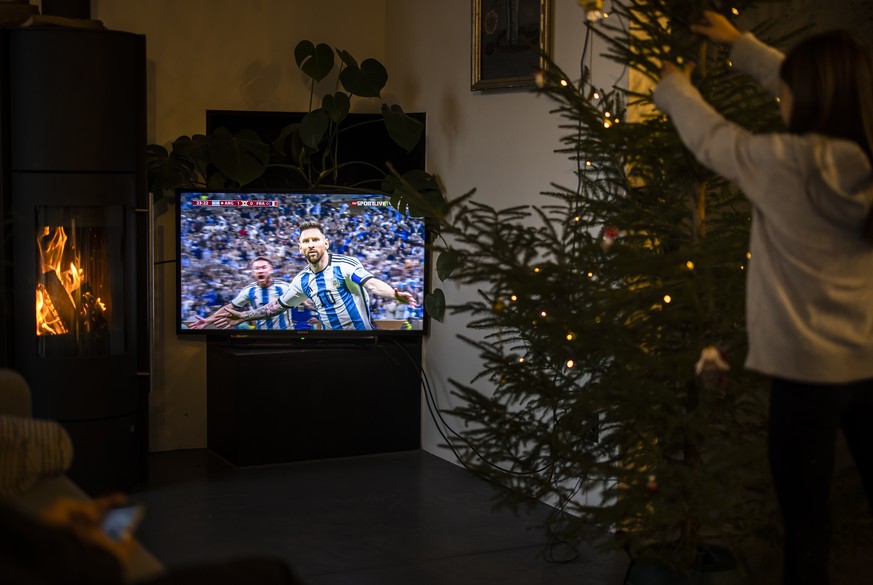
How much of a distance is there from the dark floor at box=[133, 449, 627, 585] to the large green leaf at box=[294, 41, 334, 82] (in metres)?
1.87

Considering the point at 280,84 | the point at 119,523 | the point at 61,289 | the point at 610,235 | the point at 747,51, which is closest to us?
the point at 119,523

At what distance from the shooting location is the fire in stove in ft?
14.1

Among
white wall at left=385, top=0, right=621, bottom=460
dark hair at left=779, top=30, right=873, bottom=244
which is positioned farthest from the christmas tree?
white wall at left=385, top=0, right=621, bottom=460

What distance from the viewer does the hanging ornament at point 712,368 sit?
2.63 meters

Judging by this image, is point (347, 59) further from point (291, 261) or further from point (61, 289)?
point (61, 289)

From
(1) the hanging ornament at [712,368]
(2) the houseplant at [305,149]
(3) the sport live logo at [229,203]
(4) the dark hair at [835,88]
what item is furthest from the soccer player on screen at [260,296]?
(4) the dark hair at [835,88]

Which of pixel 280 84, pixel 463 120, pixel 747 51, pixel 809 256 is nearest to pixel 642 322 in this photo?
pixel 809 256

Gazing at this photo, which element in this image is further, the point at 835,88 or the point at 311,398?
the point at 311,398

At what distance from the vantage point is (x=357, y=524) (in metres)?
4.05

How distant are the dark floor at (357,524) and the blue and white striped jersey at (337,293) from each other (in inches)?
26.6

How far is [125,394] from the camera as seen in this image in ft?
14.6

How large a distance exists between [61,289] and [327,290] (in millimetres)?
1238

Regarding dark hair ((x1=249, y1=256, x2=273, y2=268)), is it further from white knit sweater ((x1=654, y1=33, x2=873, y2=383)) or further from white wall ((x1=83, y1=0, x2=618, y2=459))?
white knit sweater ((x1=654, y1=33, x2=873, y2=383))

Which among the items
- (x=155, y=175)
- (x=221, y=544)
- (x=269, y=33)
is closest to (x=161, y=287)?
(x=155, y=175)
